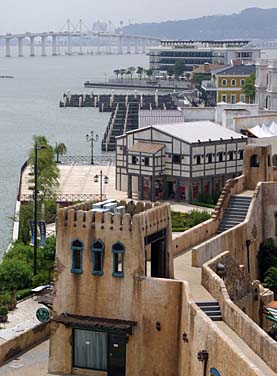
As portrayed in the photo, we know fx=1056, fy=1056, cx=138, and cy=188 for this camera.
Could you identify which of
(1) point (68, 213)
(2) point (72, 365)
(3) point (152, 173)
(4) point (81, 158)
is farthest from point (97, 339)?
(4) point (81, 158)

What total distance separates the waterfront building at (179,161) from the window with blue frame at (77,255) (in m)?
26.9

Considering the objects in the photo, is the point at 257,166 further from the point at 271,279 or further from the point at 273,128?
the point at 273,128

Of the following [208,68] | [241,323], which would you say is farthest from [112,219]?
[208,68]

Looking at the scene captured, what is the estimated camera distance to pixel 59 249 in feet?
70.4

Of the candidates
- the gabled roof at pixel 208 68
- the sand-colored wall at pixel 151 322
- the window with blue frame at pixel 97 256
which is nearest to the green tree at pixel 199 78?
the gabled roof at pixel 208 68

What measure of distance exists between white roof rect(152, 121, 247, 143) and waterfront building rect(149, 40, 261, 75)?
9159cm

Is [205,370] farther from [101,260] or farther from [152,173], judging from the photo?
[152,173]

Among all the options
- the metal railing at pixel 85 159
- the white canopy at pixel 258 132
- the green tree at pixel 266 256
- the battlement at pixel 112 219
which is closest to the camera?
the battlement at pixel 112 219

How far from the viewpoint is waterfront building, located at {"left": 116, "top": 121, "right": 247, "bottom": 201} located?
4828 centimetres

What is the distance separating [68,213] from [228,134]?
97.7 ft

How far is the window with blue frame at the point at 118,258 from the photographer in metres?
20.9

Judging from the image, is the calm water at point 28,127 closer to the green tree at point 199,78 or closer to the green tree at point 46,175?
the green tree at point 46,175

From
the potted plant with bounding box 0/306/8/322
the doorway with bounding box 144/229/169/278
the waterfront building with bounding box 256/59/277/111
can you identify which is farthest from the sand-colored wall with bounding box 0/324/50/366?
the waterfront building with bounding box 256/59/277/111

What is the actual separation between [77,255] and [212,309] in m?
2.93
